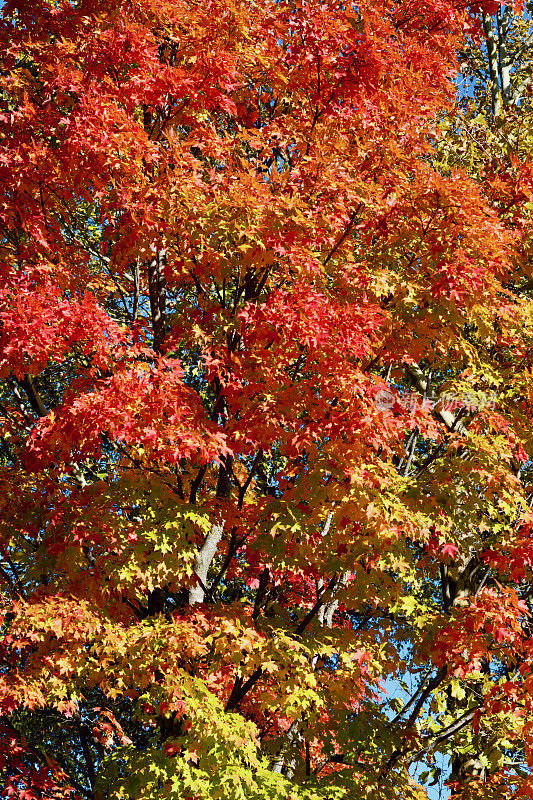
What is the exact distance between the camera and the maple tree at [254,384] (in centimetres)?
638

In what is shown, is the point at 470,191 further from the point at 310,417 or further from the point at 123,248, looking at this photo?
the point at 123,248

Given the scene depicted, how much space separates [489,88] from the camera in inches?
556

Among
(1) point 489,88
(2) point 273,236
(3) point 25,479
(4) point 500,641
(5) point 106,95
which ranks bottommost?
(3) point 25,479

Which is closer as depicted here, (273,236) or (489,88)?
(273,236)

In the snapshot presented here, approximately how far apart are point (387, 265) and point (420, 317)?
33.9 inches

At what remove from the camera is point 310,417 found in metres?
6.87

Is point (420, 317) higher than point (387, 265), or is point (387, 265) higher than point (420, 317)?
point (387, 265)

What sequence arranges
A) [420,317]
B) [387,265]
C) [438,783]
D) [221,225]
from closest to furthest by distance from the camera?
1. [221,225]
2. [420,317]
3. [387,265]
4. [438,783]

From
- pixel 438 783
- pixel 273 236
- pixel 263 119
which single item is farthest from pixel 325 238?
pixel 438 783

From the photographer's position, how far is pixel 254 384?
22.3 feet

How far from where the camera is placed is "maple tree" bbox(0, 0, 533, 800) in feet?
20.9

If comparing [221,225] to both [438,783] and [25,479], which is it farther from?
[438,783]

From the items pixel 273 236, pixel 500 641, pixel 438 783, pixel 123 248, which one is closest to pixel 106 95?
pixel 123 248

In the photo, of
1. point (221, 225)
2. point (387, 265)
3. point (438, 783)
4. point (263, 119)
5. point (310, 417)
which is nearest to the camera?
point (221, 225)
